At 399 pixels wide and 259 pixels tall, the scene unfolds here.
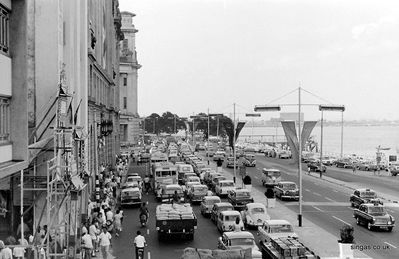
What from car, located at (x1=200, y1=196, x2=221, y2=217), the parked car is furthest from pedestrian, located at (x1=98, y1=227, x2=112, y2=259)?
car, located at (x1=200, y1=196, x2=221, y2=217)

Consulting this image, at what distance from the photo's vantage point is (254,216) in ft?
109

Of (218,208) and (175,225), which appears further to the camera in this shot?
(218,208)

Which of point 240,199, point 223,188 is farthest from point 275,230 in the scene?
point 223,188

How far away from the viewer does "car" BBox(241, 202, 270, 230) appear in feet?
108

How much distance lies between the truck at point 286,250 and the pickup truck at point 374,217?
413 inches

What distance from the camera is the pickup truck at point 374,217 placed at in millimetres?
32844

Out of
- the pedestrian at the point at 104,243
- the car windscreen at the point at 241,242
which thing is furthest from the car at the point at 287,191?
the pedestrian at the point at 104,243

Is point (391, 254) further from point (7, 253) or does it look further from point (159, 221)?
point (7, 253)

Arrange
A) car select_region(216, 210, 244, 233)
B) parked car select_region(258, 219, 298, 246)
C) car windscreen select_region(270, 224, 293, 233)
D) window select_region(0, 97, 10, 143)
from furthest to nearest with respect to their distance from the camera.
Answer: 1. car select_region(216, 210, 244, 233)
2. car windscreen select_region(270, 224, 293, 233)
3. parked car select_region(258, 219, 298, 246)
4. window select_region(0, 97, 10, 143)

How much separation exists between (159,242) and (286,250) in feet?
27.9

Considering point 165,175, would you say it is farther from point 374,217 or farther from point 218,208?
point 374,217

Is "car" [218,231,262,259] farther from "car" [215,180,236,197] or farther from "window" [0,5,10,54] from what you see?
"car" [215,180,236,197]

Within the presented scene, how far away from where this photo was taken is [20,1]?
18.8m

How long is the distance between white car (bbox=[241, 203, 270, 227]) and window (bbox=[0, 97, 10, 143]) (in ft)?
56.9
